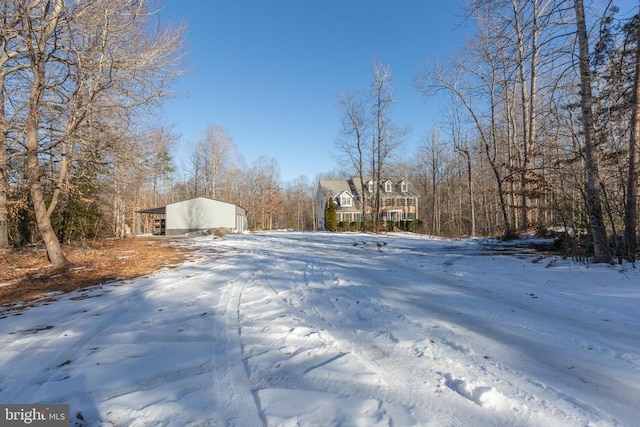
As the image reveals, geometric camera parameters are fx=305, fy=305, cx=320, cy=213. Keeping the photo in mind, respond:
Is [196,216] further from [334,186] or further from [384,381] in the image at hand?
[384,381]

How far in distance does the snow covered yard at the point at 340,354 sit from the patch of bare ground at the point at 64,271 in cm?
95

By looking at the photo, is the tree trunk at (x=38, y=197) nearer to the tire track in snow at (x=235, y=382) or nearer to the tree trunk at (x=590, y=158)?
the tire track in snow at (x=235, y=382)

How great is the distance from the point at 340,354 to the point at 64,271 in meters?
8.33

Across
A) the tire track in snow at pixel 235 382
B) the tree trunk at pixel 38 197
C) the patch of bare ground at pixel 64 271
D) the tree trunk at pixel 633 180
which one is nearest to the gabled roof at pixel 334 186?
the patch of bare ground at pixel 64 271

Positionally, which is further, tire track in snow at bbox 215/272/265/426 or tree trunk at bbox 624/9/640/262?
tree trunk at bbox 624/9/640/262

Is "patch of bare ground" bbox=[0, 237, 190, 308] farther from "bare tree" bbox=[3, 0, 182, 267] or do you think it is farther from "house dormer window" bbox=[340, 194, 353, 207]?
"house dormer window" bbox=[340, 194, 353, 207]

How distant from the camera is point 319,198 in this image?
47594 millimetres

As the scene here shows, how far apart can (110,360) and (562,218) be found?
9719 millimetres

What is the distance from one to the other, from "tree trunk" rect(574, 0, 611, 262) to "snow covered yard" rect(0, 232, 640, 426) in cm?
105

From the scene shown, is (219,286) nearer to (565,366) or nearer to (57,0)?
(565,366)

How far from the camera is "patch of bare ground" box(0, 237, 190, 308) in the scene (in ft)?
19.6

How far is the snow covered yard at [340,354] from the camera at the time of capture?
2072 millimetres

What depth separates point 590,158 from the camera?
264 inches

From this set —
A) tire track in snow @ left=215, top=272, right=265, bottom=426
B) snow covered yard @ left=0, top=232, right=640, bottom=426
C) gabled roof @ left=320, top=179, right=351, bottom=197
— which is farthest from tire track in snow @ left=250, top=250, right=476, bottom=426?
gabled roof @ left=320, top=179, right=351, bottom=197
